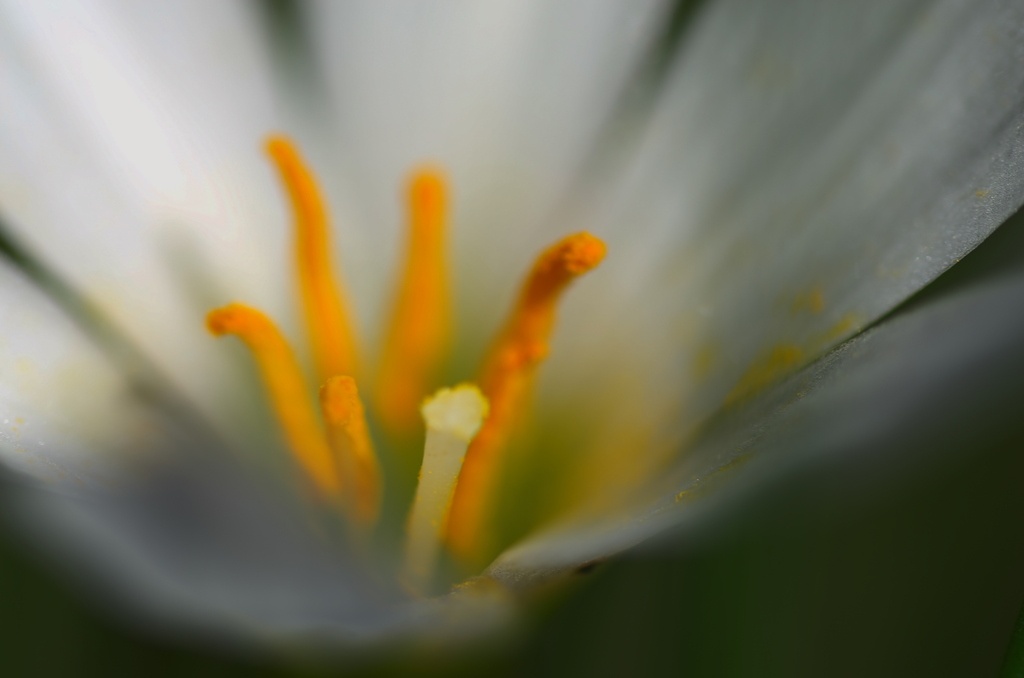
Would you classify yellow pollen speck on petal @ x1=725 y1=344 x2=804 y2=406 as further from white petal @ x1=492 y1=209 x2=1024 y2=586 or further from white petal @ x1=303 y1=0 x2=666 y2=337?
white petal @ x1=303 y1=0 x2=666 y2=337

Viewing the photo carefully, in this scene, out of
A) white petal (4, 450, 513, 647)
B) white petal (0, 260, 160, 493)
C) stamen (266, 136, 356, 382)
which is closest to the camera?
white petal (4, 450, 513, 647)

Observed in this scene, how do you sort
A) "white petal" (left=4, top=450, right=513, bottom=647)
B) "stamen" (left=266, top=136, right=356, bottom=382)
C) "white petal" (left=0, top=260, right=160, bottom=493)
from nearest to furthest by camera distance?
1. "white petal" (left=4, top=450, right=513, bottom=647)
2. "white petal" (left=0, top=260, right=160, bottom=493)
3. "stamen" (left=266, top=136, right=356, bottom=382)

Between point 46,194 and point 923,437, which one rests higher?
point 46,194

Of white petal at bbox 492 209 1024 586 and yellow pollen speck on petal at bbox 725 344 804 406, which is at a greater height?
yellow pollen speck on petal at bbox 725 344 804 406

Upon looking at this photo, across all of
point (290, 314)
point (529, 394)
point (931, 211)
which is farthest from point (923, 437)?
point (290, 314)

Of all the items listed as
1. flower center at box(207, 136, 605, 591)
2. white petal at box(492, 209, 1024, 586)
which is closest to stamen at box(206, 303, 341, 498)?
flower center at box(207, 136, 605, 591)

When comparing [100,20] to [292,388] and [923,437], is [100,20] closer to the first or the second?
[292,388]

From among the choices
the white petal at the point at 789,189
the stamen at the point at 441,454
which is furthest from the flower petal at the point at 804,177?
the stamen at the point at 441,454
